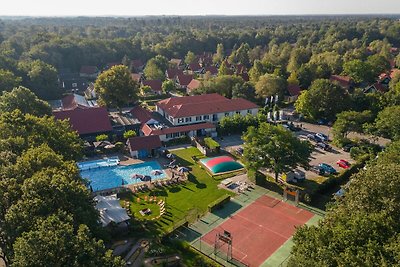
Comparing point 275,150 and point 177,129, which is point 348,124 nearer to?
point 275,150

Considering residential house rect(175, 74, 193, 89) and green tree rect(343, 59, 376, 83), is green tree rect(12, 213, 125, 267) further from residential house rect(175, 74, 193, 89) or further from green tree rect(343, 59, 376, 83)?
green tree rect(343, 59, 376, 83)

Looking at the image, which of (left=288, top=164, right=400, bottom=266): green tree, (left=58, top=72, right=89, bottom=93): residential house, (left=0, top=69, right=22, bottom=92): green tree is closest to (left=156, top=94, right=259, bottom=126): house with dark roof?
(left=0, top=69, right=22, bottom=92): green tree

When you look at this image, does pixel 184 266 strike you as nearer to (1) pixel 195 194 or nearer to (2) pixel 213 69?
(1) pixel 195 194

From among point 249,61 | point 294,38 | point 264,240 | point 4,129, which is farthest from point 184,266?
point 294,38

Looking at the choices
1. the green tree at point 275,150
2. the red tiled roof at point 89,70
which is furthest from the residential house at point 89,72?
the green tree at point 275,150

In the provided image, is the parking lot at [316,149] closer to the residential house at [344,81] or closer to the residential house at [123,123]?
the residential house at [123,123]

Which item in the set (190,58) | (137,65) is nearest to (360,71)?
(190,58)
